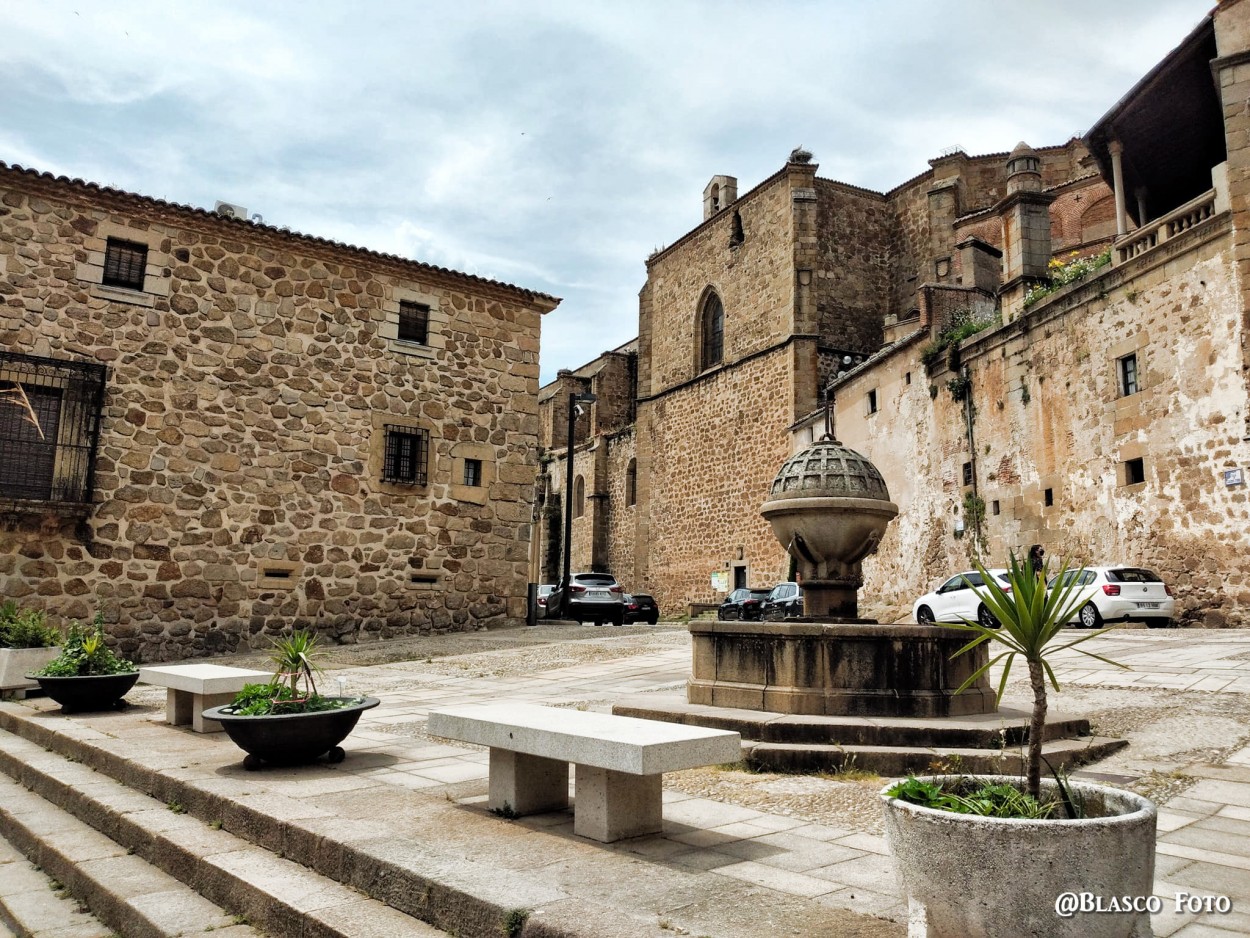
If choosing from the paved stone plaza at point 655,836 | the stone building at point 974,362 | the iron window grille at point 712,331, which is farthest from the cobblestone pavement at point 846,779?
the iron window grille at point 712,331

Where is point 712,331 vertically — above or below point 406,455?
above

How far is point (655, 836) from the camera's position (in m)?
3.71

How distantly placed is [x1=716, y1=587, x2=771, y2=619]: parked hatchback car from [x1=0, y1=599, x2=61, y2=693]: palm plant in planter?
14.8 meters

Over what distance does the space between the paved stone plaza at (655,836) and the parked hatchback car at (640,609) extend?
16.1 m

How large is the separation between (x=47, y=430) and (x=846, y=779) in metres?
11.9

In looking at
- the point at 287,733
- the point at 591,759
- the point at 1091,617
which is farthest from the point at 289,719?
the point at 1091,617

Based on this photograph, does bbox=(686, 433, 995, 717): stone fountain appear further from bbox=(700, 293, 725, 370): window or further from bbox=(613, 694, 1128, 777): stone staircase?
bbox=(700, 293, 725, 370): window

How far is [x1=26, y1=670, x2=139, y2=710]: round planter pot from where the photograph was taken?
7367 millimetres

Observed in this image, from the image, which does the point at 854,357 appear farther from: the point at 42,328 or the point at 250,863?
the point at 250,863

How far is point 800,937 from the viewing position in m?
2.49

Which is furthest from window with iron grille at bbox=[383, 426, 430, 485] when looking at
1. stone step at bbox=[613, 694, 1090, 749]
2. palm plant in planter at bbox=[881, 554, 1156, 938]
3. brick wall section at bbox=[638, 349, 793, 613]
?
brick wall section at bbox=[638, 349, 793, 613]

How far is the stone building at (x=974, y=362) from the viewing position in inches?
564

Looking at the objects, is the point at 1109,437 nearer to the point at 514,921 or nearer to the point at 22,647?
the point at 514,921

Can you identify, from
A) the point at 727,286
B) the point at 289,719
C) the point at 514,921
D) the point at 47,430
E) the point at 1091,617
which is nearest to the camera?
the point at 514,921
